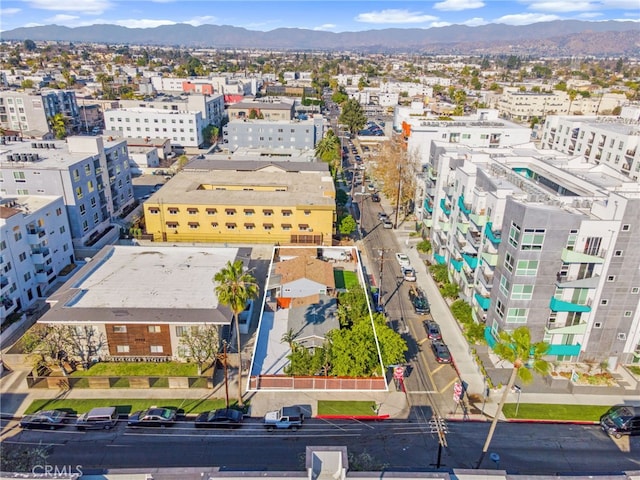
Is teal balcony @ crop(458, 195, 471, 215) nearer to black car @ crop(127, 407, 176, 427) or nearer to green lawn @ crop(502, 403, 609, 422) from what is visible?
green lawn @ crop(502, 403, 609, 422)

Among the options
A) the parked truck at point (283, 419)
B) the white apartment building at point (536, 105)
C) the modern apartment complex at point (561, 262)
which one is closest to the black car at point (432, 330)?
the modern apartment complex at point (561, 262)

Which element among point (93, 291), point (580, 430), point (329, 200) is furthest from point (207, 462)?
point (329, 200)

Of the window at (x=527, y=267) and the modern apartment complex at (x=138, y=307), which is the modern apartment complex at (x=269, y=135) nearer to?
the modern apartment complex at (x=138, y=307)

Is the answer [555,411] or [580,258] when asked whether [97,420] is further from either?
[580,258]

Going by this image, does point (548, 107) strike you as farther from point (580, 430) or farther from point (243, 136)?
point (580, 430)

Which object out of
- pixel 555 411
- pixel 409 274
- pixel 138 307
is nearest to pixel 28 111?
pixel 138 307

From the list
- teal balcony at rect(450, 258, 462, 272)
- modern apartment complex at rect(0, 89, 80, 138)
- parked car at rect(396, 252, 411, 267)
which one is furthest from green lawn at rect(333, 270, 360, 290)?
modern apartment complex at rect(0, 89, 80, 138)
